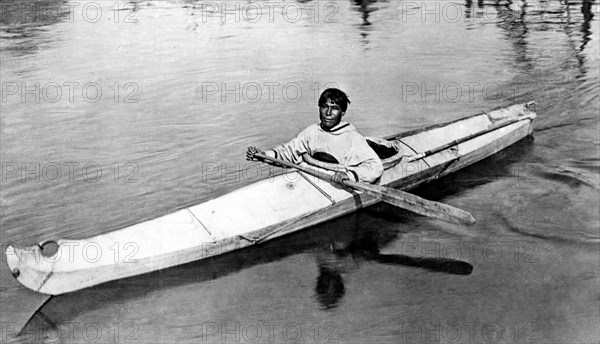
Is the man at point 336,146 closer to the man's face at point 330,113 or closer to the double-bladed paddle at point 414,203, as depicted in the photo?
the man's face at point 330,113

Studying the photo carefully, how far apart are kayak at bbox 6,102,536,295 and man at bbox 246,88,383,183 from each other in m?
0.26

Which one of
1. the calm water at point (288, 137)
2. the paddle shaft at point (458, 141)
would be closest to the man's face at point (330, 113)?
the calm water at point (288, 137)

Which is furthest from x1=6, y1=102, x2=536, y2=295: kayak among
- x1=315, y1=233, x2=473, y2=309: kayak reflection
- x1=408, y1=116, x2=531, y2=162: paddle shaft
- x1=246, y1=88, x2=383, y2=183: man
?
x1=315, y1=233, x2=473, y2=309: kayak reflection

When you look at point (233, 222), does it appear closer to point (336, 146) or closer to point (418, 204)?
point (336, 146)

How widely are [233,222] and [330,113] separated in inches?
58.5

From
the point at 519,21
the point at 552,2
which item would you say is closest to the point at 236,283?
the point at 519,21

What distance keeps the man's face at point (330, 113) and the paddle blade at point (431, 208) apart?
2.96 feet

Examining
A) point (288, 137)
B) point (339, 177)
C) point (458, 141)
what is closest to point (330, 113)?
point (339, 177)

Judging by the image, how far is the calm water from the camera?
5863 millimetres

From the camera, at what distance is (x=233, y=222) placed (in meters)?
6.35

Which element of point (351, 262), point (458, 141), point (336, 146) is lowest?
point (351, 262)

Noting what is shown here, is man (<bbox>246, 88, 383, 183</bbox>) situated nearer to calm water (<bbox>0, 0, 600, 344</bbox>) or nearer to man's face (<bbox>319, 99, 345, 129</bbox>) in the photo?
man's face (<bbox>319, 99, 345, 129</bbox>)

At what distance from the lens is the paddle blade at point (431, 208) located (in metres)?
6.30

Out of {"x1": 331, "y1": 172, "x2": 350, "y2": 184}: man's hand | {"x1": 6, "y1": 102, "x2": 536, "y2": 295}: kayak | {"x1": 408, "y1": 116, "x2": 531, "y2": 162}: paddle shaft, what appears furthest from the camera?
{"x1": 408, "y1": 116, "x2": 531, "y2": 162}: paddle shaft
